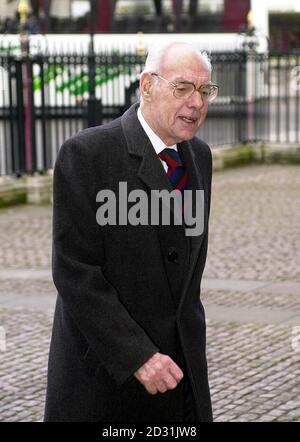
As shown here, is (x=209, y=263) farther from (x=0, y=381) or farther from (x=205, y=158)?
(x=205, y=158)

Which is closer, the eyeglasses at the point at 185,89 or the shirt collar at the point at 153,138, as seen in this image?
the eyeglasses at the point at 185,89

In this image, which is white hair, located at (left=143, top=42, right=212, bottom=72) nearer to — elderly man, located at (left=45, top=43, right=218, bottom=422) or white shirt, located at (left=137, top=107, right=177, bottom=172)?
elderly man, located at (left=45, top=43, right=218, bottom=422)

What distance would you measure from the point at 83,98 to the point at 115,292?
40.0ft

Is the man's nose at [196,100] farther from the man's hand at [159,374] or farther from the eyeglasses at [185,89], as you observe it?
the man's hand at [159,374]

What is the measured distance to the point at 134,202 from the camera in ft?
9.55

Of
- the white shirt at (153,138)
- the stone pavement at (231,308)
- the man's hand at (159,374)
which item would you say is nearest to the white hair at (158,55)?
the white shirt at (153,138)

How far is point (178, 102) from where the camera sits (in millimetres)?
2879

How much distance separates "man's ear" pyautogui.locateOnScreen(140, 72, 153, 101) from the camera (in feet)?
9.53

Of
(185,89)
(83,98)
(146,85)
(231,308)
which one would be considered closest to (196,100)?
(185,89)

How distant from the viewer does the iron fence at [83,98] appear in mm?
12922

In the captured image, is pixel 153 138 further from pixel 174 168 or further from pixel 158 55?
pixel 158 55

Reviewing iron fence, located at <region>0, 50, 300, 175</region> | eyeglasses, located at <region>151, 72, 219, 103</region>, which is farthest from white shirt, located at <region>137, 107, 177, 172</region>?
iron fence, located at <region>0, 50, 300, 175</region>

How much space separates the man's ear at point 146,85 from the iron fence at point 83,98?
9863mm
